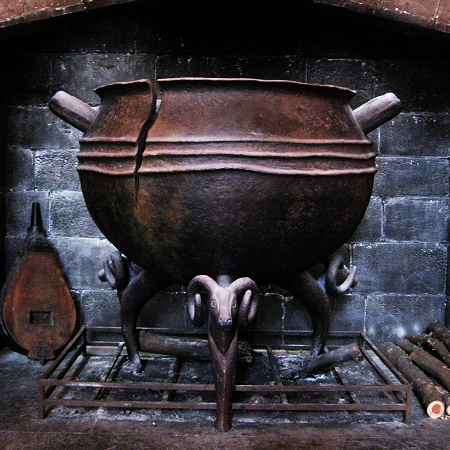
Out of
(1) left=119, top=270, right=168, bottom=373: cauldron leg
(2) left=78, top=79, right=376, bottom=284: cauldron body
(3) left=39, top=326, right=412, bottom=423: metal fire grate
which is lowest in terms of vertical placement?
(3) left=39, top=326, right=412, bottom=423: metal fire grate

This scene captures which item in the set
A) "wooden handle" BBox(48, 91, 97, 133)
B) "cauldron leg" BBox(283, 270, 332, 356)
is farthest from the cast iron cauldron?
"cauldron leg" BBox(283, 270, 332, 356)

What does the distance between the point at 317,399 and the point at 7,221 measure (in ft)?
6.17

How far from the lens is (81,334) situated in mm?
2867

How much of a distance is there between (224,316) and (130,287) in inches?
29.4

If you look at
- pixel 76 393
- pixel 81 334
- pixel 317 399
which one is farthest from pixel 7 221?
pixel 317 399

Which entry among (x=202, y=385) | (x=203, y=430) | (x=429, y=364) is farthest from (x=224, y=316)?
(x=429, y=364)

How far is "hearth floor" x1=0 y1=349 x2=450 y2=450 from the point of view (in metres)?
2.07

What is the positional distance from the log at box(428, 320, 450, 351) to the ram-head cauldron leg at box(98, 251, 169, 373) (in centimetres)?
144

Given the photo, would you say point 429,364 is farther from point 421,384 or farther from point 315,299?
point 315,299

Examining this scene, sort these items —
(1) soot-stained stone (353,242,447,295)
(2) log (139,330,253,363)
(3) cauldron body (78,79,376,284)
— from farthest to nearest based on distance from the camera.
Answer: (1) soot-stained stone (353,242,447,295), (2) log (139,330,253,363), (3) cauldron body (78,79,376,284)

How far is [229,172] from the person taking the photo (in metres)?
1.92

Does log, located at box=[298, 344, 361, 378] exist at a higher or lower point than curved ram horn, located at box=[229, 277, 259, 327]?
lower

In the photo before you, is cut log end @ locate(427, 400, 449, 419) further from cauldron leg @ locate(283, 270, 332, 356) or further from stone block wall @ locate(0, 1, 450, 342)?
stone block wall @ locate(0, 1, 450, 342)

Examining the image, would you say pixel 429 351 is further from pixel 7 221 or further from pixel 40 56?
pixel 40 56
